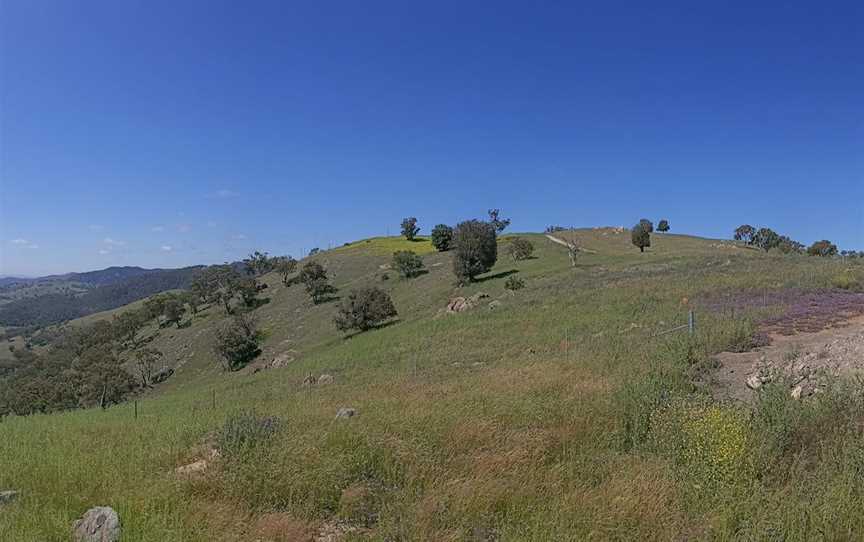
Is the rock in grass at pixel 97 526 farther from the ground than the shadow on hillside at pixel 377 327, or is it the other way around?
the rock in grass at pixel 97 526

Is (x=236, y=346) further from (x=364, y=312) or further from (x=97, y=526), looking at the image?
(x=97, y=526)

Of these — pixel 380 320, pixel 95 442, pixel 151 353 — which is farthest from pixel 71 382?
pixel 95 442

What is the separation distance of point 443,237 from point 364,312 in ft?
161

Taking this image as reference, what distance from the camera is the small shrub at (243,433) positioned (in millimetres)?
6588

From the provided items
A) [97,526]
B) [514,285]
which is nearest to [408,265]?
[514,285]

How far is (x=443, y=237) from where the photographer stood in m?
95.2

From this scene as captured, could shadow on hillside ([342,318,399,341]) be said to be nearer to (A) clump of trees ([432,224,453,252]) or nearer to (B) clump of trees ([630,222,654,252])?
(B) clump of trees ([630,222,654,252])

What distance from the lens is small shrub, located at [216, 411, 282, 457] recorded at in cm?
659

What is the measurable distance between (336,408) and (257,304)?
89.1 metres

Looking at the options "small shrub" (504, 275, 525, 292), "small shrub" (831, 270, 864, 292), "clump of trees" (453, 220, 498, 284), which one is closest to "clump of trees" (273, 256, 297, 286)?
"clump of trees" (453, 220, 498, 284)

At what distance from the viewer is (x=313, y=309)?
7362 centimetres

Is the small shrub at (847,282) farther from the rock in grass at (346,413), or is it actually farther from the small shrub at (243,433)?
the small shrub at (243,433)

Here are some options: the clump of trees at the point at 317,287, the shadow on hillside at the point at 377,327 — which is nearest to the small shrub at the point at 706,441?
the shadow on hillside at the point at 377,327

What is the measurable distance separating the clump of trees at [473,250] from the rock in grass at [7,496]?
2092 inches
